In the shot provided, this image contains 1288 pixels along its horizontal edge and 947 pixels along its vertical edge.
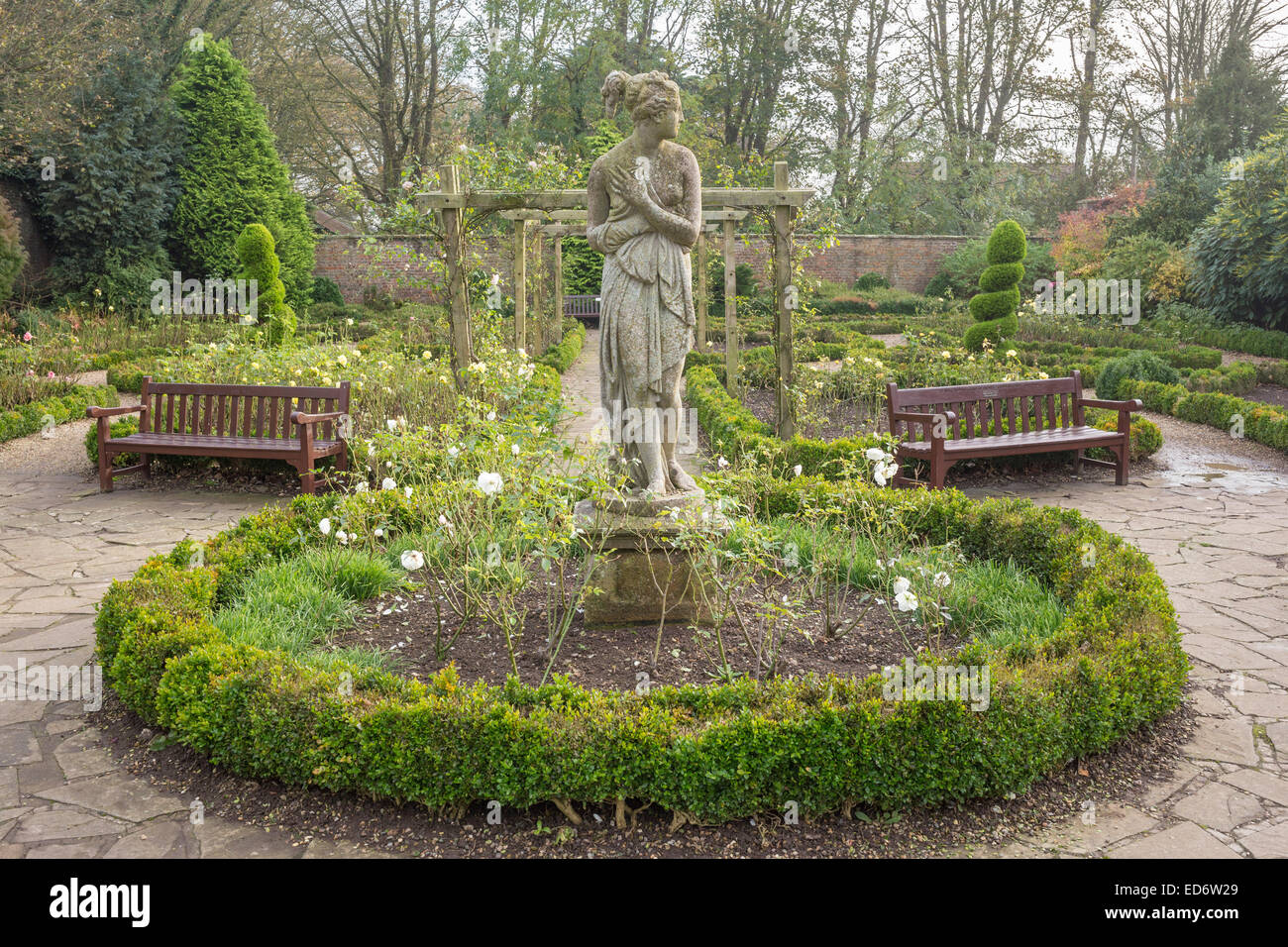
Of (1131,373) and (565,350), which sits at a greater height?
(565,350)

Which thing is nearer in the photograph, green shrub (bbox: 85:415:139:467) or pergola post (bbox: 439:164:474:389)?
green shrub (bbox: 85:415:139:467)

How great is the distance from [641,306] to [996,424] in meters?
5.08

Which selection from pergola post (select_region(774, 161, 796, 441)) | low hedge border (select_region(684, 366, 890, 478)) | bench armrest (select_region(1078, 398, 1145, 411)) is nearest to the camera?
low hedge border (select_region(684, 366, 890, 478))

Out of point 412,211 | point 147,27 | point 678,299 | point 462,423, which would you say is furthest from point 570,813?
point 147,27

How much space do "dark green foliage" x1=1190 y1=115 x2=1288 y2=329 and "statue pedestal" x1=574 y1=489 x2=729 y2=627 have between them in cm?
1434

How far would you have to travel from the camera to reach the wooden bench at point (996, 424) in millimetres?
7508

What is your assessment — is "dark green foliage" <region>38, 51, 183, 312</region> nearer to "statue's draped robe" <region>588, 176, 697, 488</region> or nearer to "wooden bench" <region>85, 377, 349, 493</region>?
"wooden bench" <region>85, 377, 349, 493</region>

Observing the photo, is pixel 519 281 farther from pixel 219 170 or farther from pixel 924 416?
pixel 219 170

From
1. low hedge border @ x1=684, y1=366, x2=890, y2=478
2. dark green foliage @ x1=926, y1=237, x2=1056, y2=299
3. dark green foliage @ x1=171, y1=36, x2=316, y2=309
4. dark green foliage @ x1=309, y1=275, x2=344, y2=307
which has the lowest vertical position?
low hedge border @ x1=684, y1=366, x2=890, y2=478

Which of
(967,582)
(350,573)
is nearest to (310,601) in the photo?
(350,573)

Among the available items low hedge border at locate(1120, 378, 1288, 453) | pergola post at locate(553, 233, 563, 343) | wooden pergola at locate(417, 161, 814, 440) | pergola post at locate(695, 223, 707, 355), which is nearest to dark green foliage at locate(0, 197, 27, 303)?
pergola post at locate(553, 233, 563, 343)

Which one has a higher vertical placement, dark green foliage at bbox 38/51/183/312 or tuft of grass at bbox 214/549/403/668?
dark green foliage at bbox 38/51/183/312

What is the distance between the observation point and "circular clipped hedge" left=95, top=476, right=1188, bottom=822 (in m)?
3.19

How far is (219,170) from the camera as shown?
21.0 m
